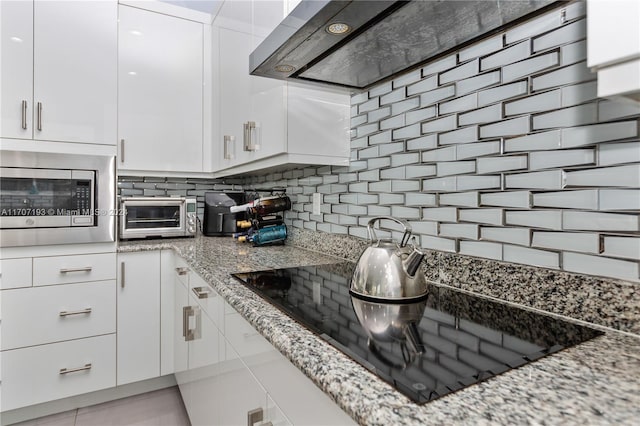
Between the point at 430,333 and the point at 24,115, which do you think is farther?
the point at 24,115

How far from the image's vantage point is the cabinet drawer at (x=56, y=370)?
181 centimetres

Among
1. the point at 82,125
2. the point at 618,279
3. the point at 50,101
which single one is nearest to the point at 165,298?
the point at 82,125

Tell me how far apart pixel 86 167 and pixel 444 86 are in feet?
6.23

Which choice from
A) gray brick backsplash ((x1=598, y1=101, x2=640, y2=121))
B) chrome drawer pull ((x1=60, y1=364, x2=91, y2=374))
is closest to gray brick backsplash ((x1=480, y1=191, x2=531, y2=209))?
gray brick backsplash ((x1=598, y1=101, x2=640, y2=121))

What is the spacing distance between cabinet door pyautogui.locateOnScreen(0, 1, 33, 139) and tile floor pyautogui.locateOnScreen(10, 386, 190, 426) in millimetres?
1504

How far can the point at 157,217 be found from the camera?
234 cm

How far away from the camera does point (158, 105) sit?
2.38 metres

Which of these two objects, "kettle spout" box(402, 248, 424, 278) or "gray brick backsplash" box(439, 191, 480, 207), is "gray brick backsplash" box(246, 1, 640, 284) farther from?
"kettle spout" box(402, 248, 424, 278)

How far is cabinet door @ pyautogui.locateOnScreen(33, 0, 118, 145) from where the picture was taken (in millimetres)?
1914

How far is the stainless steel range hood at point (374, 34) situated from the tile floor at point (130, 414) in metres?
1.82

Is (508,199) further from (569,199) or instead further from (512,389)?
(512,389)

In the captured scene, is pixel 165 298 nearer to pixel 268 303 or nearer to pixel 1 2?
pixel 268 303

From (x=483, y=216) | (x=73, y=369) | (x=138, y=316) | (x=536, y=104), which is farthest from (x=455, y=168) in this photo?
(x=73, y=369)

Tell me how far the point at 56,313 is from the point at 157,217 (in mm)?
747
